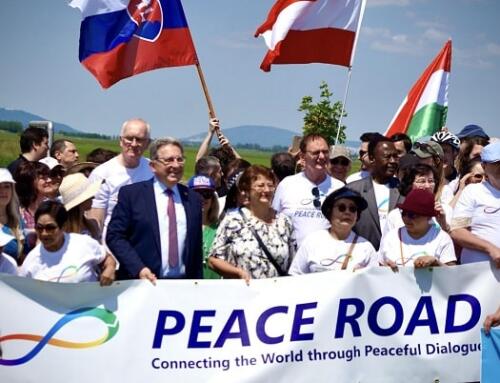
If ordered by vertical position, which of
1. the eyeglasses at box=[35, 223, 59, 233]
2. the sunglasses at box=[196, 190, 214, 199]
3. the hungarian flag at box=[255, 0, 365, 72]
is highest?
the hungarian flag at box=[255, 0, 365, 72]

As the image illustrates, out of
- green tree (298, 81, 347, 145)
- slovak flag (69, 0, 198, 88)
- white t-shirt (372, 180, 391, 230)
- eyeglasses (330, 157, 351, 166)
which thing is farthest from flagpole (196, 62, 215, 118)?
green tree (298, 81, 347, 145)

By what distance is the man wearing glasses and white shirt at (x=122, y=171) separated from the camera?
7.53m

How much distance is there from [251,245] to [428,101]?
697 centimetres

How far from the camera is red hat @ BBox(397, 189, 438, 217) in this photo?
21.2 feet

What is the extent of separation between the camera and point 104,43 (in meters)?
9.84

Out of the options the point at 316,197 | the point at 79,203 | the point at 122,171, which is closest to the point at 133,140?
the point at 122,171

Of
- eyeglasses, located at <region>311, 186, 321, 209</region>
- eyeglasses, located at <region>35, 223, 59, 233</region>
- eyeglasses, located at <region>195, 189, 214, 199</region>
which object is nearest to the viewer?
eyeglasses, located at <region>35, 223, 59, 233</region>

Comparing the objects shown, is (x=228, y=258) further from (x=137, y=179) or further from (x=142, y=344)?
(x=137, y=179)

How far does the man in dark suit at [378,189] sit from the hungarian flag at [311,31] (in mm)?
2956

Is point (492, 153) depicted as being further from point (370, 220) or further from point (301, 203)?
point (301, 203)

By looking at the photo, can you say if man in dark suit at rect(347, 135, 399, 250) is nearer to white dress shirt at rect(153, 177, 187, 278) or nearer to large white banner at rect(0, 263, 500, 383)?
large white banner at rect(0, 263, 500, 383)

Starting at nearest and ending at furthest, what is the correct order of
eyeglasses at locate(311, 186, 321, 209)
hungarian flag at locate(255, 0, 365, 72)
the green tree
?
eyeglasses at locate(311, 186, 321, 209) < hungarian flag at locate(255, 0, 365, 72) < the green tree

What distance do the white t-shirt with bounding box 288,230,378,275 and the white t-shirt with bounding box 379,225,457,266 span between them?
18 cm

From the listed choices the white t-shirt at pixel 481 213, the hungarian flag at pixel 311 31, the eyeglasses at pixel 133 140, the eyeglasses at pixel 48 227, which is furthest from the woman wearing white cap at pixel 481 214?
the hungarian flag at pixel 311 31
